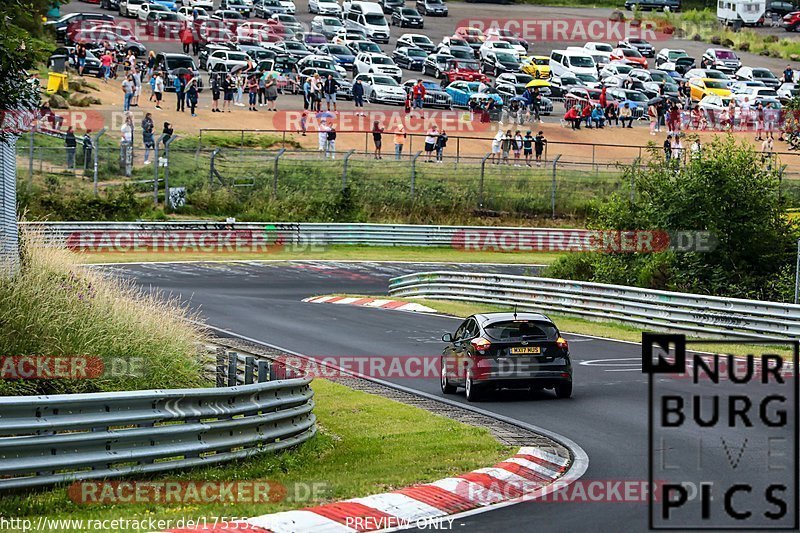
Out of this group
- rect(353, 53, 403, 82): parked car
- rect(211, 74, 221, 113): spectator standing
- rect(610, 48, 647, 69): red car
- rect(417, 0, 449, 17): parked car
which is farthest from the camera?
rect(417, 0, 449, 17): parked car

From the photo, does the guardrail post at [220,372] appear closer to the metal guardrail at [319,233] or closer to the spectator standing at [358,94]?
the metal guardrail at [319,233]

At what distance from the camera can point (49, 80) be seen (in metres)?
52.2

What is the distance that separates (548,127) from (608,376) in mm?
37709

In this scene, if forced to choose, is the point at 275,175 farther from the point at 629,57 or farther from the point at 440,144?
the point at 629,57

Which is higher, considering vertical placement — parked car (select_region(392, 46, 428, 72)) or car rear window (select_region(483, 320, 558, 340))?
parked car (select_region(392, 46, 428, 72))

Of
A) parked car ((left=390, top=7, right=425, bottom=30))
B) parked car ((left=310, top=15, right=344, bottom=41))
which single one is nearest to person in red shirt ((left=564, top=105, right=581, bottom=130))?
parked car ((left=310, top=15, right=344, bottom=41))

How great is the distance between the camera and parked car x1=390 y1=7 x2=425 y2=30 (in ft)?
264

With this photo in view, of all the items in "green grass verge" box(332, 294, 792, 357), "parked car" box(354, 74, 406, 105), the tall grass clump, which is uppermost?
"parked car" box(354, 74, 406, 105)

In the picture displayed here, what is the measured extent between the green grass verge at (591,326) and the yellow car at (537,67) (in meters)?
35.5

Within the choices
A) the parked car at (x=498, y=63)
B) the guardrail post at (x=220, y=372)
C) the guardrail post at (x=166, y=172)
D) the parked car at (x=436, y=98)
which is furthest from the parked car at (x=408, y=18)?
the guardrail post at (x=220, y=372)

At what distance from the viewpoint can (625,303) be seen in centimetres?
2723

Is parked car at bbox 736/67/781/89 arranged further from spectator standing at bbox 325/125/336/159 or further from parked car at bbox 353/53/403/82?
spectator standing at bbox 325/125/336/159

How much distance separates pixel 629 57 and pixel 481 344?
56.9 metres

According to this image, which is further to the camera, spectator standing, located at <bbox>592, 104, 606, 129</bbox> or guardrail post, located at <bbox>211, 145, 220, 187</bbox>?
spectator standing, located at <bbox>592, 104, 606, 129</bbox>
